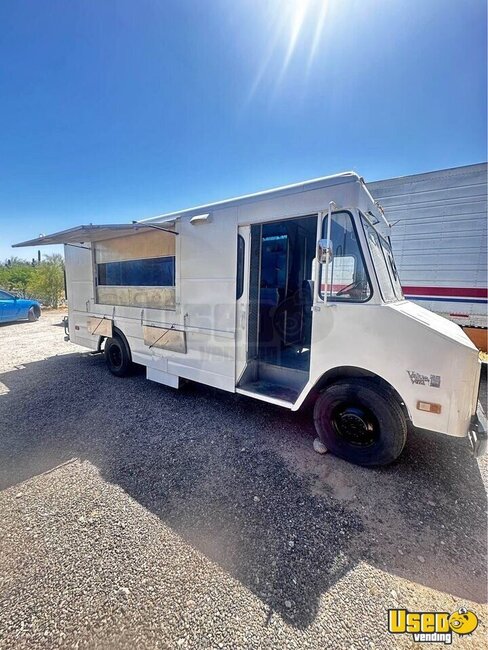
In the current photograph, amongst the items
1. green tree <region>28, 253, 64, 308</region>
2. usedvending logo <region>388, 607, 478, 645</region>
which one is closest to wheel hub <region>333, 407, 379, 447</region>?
usedvending logo <region>388, 607, 478, 645</region>

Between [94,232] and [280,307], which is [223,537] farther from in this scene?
[94,232]

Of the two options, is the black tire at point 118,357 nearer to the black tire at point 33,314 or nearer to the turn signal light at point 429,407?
the turn signal light at point 429,407

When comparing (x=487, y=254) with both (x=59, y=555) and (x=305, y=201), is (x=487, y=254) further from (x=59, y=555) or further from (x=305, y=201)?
(x=59, y=555)

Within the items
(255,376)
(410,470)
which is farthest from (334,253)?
(410,470)

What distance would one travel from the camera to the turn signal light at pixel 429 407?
2.31 m

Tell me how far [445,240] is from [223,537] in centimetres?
583

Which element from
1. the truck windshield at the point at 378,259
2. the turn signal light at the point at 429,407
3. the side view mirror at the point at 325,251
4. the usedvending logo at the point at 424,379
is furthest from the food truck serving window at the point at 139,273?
the turn signal light at the point at 429,407

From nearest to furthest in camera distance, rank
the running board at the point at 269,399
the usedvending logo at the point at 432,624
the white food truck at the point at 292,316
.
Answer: the usedvending logo at the point at 432,624 < the white food truck at the point at 292,316 < the running board at the point at 269,399

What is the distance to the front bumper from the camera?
2324 mm

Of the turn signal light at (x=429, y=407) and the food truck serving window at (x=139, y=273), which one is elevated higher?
the food truck serving window at (x=139, y=273)

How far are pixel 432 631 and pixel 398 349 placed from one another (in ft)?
5.65

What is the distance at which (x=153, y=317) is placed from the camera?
14.2 feet

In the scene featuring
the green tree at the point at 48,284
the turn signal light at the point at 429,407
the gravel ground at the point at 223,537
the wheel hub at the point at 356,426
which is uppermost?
the green tree at the point at 48,284

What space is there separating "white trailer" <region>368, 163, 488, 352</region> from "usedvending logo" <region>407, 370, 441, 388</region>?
12.1ft
